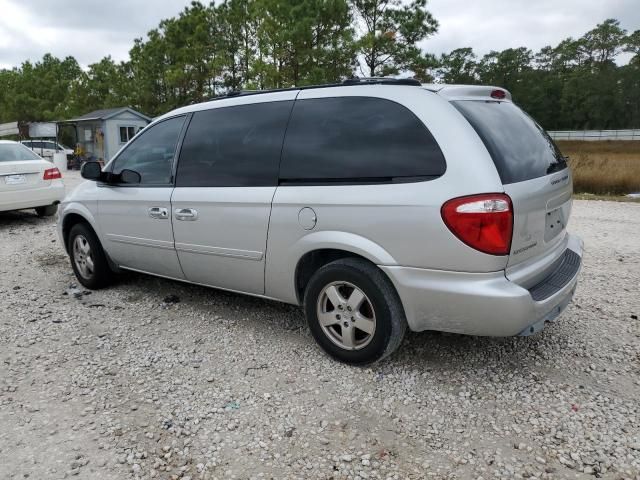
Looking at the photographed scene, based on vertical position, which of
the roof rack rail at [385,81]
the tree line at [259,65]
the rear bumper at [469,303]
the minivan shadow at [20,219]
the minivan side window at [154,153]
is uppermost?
the tree line at [259,65]

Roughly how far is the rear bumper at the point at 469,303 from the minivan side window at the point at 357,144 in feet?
1.94

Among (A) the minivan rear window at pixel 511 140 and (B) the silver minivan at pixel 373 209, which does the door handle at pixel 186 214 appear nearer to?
(B) the silver minivan at pixel 373 209

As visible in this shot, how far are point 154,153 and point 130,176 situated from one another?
1.01 ft

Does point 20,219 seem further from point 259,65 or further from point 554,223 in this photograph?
point 259,65

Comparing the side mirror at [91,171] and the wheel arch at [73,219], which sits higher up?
the side mirror at [91,171]

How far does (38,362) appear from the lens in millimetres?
3568

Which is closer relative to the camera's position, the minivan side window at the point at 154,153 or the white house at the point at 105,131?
the minivan side window at the point at 154,153

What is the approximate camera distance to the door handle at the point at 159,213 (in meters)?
4.12

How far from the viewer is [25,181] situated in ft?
29.0

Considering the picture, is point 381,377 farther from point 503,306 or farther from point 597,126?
point 597,126

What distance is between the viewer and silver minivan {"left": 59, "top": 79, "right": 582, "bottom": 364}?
2.75 m

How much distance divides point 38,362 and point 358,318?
91.3 inches

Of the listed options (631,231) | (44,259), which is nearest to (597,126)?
(631,231)

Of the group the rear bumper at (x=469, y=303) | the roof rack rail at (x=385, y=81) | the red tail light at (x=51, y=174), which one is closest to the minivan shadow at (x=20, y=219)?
the red tail light at (x=51, y=174)
